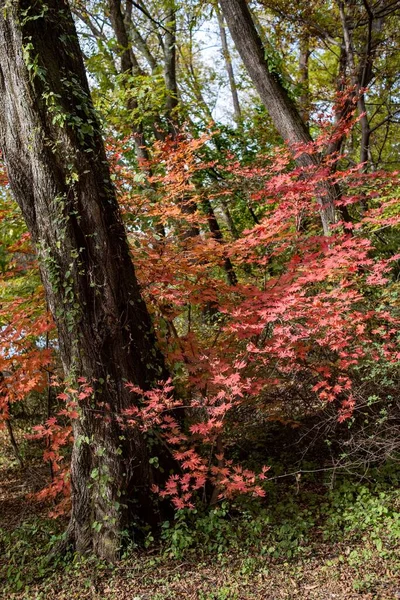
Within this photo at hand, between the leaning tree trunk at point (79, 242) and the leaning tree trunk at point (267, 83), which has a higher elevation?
the leaning tree trunk at point (267, 83)

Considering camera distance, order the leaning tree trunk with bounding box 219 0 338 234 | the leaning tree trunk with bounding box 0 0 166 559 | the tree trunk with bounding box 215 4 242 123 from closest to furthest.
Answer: the leaning tree trunk with bounding box 0 0 166 559 < the leaning tree trunk with bounding box 219 0 338 234 < the tree trunk with bounding box 215 4 242 123

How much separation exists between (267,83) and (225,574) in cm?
602

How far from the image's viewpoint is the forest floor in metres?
3.28

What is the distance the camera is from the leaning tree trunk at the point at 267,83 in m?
6.30

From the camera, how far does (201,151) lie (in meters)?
10.1

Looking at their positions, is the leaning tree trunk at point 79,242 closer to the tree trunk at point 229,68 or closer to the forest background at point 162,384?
the forest background at point 162,384

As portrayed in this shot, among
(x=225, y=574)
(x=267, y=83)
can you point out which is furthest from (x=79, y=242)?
(x=267, y=83)

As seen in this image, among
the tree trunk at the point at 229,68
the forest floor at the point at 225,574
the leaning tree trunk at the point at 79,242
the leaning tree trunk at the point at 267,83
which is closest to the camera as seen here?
the forest floor at the point at 225,574

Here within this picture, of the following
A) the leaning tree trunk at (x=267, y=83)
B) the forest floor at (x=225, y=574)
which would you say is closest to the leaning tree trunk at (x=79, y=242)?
the forest floor at (x=225, y=574)

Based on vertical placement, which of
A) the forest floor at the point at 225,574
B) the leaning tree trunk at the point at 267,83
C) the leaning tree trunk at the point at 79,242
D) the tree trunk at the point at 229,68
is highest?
the tree trunk at the point at 229,68

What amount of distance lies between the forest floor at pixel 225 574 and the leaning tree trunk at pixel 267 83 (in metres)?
4.11

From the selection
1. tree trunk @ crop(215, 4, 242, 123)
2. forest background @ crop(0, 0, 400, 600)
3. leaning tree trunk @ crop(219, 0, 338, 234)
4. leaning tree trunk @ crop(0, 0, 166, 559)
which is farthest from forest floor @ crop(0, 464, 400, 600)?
tree trunk @ crop(215, 4, 242, 123)

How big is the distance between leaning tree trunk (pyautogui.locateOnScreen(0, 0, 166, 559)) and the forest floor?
241mm

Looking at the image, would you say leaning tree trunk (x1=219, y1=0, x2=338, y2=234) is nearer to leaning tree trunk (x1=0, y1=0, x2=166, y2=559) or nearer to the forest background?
the forest background
